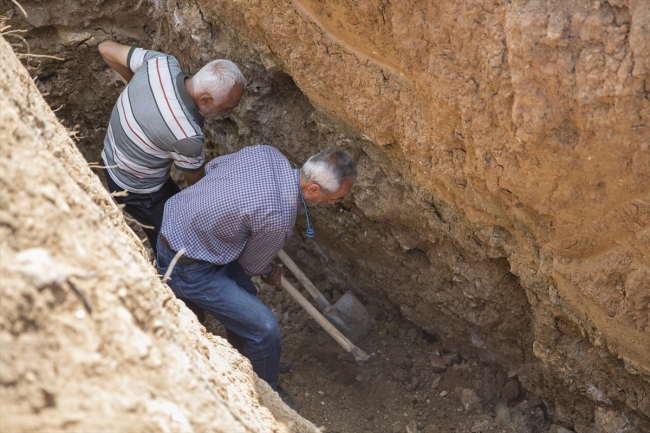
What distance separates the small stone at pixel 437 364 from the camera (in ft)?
12.7

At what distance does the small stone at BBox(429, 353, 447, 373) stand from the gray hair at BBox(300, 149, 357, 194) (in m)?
1.47

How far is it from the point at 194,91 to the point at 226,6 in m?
0.56

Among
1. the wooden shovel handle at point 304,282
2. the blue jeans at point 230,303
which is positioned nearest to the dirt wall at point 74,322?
the blue jeans at point 230,303

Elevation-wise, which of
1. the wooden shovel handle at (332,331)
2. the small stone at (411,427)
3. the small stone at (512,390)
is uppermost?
the small stone at (512,390)

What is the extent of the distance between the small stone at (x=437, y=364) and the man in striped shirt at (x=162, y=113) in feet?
5.99

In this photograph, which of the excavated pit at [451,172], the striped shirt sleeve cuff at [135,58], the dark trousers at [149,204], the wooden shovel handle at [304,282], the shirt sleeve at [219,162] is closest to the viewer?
the excavated pit at [451,172]

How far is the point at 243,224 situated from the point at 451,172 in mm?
1011

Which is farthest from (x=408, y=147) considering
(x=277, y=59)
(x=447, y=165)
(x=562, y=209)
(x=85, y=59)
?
(x=85, y=59)

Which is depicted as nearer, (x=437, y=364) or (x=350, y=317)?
(x=437, y=364)

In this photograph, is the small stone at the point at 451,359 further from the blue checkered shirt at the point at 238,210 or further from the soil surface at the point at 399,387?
the blue checkered shirt at the point at 238,210

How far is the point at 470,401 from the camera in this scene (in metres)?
3.63

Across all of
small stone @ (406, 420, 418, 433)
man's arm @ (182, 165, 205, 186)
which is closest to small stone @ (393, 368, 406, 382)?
small stone @ (406, 420, 418, 433)

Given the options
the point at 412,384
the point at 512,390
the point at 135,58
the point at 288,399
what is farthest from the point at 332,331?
the point at 135,58

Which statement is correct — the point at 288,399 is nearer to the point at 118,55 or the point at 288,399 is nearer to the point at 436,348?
the point at 436,348
